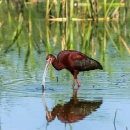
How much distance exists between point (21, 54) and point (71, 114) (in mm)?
5699

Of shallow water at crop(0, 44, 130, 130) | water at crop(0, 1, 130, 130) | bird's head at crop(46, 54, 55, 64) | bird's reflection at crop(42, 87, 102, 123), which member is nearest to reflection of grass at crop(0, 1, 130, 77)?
water at crop(0, 1, 130, 130)

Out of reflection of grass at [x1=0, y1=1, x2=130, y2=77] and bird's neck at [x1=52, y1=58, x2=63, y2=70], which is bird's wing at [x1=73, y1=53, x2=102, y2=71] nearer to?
bird's neck at [x1=52, y1=58, x2=63, y2=70]

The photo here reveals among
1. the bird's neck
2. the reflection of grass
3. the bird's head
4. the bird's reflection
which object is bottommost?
the bird's reflection

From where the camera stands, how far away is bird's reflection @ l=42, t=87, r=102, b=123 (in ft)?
24.9

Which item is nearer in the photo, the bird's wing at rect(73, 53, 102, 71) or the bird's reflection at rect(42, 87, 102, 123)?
the bird's reflection at rect(42, 87, 102, 123)

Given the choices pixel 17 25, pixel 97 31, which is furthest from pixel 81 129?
pixel 17 25

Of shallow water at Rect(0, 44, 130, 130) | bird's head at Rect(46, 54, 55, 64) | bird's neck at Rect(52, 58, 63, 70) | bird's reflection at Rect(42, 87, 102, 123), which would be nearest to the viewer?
shallow water at Rect(0, 44, 130, 130)

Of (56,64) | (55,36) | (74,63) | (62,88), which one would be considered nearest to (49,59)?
(56,64)

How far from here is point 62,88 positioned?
9594mm

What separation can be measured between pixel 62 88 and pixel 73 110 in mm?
1520

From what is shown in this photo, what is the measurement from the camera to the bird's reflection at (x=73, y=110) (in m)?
7.60

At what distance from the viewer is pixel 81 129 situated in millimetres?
6930

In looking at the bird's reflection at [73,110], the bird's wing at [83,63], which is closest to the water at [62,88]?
the bird's reflection at [73,110]

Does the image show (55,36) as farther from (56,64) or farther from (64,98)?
(64,98)
